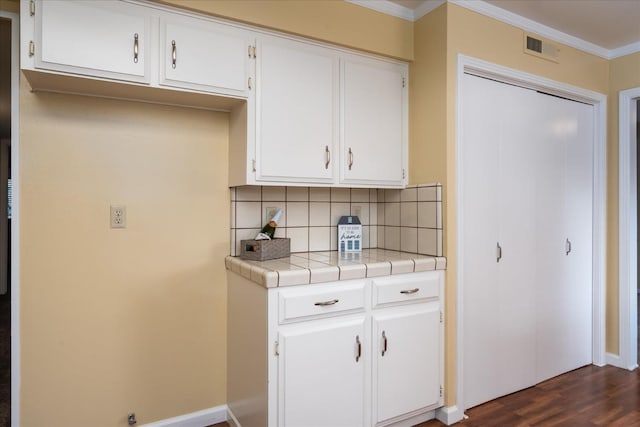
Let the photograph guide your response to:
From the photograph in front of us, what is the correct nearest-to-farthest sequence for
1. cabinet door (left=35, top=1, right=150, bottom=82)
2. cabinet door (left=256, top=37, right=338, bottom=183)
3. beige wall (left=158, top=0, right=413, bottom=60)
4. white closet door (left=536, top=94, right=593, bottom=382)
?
cabinet door (left=35, top=1, right=150, bottom=82) < beige wall (left=158, top=0, right=413, bottom=60) < cabinet door (left=256, top=37, right=338, bottom=183) < white closet door (left=536, top=94, right=593, bottom=382)

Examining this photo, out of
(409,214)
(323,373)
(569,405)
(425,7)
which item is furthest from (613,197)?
(323,373)

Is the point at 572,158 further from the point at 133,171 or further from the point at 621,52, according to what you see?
the point at 133,171

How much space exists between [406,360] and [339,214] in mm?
978

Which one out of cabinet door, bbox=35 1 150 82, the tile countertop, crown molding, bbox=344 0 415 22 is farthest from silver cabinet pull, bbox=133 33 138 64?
crown molding, bbox=344 0 415 22

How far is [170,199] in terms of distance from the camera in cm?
214

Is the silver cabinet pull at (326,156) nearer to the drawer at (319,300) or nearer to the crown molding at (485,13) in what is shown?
the drawer at (319,300)

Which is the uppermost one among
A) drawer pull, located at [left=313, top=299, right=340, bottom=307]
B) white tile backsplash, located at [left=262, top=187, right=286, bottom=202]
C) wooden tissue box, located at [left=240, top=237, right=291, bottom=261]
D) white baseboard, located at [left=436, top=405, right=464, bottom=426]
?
white tile backsplash, located at [left=262, top=187, right=286, bottom=202]

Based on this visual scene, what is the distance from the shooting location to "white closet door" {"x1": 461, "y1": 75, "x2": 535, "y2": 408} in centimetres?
239

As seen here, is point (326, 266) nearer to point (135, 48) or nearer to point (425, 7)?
point (135, 48)

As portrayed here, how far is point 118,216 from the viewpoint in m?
2.01

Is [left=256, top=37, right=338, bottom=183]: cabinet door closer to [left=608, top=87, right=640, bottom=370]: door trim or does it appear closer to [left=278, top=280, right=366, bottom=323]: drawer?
[left=278, top=280, right=366, bottom=323]: drawer

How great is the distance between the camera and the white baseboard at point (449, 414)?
224cm

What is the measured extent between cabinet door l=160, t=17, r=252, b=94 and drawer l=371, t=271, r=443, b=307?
1.20 meters

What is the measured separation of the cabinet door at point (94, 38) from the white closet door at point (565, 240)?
2.50 meters
